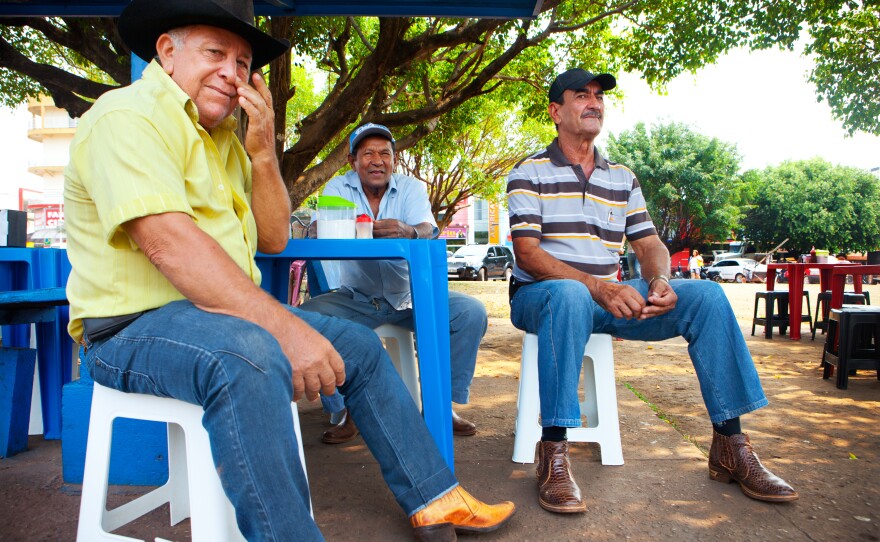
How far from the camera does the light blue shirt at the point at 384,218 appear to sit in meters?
3.31

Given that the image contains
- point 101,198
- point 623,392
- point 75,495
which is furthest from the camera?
point 623,392

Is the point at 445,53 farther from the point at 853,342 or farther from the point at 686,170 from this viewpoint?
the point at 686,170

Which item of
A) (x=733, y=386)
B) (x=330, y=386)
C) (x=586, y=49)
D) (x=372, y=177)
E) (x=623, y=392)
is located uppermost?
(x=586, y=49)

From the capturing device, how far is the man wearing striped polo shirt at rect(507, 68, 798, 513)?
8.33 ft

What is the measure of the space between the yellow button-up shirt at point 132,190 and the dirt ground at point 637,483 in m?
0.95

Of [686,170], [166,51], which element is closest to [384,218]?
[166,51]

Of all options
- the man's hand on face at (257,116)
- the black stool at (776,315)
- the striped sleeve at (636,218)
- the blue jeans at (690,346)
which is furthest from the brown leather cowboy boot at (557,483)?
the black stool at (776,315)

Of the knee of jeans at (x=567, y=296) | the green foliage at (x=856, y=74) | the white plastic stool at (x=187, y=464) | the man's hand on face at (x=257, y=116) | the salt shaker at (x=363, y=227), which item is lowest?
the white plastic stool at (x=187, y=464)

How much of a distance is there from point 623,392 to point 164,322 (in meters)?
3.50

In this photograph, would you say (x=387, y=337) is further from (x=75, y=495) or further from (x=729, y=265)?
(x=729, y=265)

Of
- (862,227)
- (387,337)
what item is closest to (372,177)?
(387,337)

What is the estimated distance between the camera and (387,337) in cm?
343

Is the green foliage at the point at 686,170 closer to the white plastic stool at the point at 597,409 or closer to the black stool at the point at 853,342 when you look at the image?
the black stool at the point at 853,342

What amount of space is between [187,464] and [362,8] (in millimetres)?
4173
